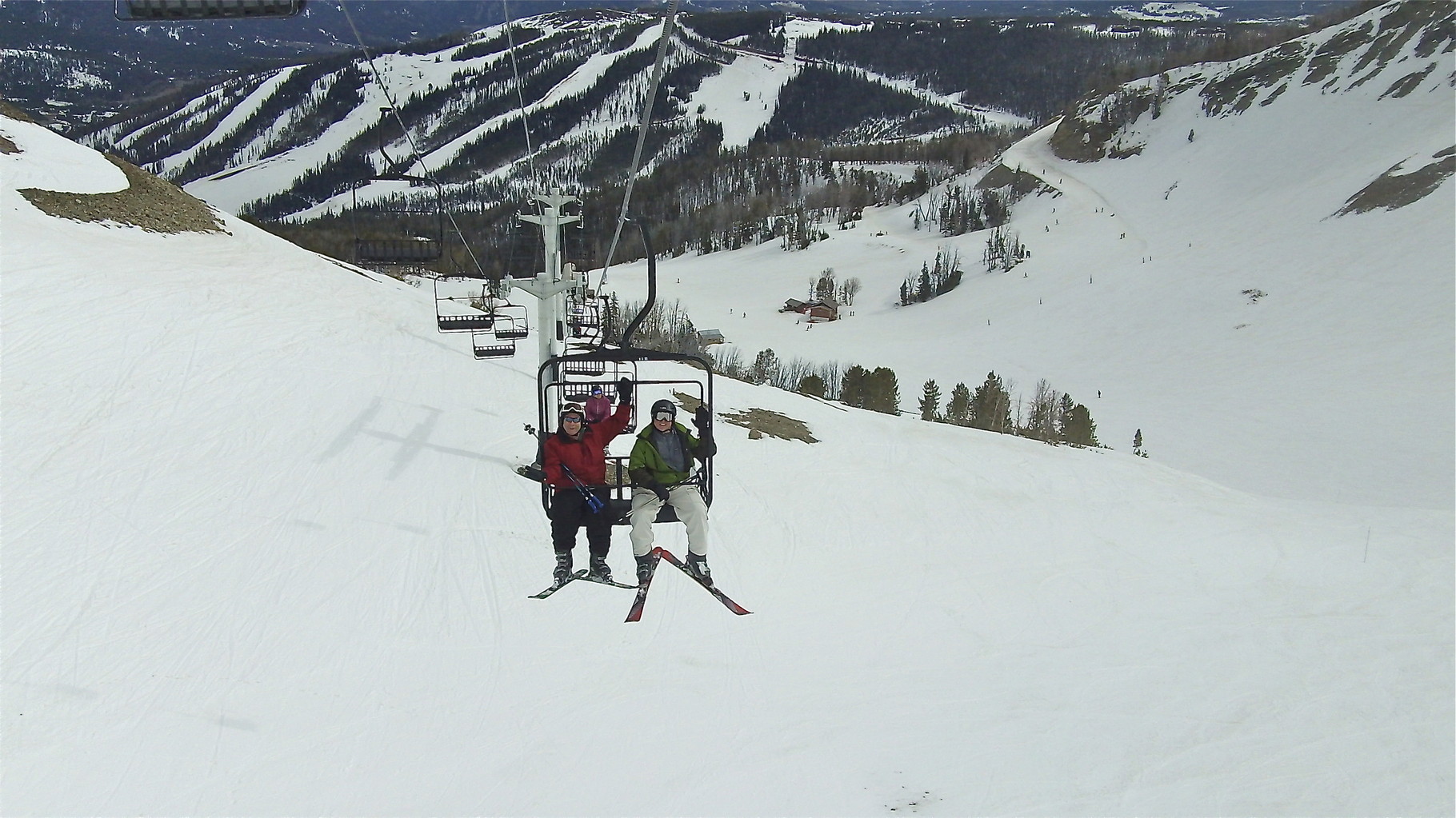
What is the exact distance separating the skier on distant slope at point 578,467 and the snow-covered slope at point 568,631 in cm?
249

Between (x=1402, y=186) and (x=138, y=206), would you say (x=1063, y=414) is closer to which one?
(x=1402, y=186)

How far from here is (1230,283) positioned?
5653 cm

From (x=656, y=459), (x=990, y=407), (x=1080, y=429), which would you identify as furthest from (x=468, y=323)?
(x=990, y=407)

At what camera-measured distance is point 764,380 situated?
53844 millimetres

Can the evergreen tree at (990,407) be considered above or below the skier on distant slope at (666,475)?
below

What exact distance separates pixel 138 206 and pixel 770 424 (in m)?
20.5

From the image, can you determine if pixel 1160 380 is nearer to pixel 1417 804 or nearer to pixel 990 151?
pixel 1417 804

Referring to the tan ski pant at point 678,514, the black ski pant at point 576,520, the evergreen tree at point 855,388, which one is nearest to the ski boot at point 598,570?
the black ski pant at point 576,520

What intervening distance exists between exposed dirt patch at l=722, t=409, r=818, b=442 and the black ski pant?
12.5 m

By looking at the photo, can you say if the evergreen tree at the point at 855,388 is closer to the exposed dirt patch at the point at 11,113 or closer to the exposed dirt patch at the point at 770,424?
the exposed dirt patch at the point at 770,424

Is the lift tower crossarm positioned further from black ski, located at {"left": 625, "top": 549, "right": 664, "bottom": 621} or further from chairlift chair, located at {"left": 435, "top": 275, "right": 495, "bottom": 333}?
black ski, located at {"left": 625, "top": 549, "right": 664, "bottom": 621}

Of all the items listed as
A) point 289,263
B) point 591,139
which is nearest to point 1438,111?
point 289,263

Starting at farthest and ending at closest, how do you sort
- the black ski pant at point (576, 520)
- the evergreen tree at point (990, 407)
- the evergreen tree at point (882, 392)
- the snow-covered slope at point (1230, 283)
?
1. the evergreen tree at point (990, 407)
2. the evergreen tree at point (882, 392)
3. the snow-covered slope at point (1230, 283)
4. the black ski pant at point (576, 520)

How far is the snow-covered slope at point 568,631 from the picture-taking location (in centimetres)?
790
